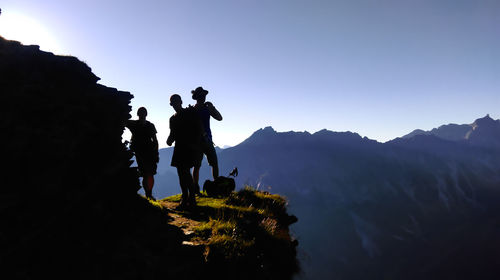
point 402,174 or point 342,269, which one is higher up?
point 402,174

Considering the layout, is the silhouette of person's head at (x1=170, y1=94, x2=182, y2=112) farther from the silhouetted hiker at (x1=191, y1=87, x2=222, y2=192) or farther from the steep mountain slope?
the steep mountain slope

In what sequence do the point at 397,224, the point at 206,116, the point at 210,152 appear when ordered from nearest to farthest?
the point at 206,116
the point at 210,152
the point at 397,224

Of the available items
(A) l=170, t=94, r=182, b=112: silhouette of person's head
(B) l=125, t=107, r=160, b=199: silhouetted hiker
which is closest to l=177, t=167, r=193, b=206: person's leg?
(A) l=170, t=94, r=182, b=112: silhouette of person's head

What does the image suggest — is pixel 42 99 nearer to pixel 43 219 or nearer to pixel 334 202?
pixel 43 219

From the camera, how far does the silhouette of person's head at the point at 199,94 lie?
929 centimetres

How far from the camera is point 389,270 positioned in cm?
10594

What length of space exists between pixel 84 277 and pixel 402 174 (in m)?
227

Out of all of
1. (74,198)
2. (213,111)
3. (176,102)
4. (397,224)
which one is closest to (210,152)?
(213,111)

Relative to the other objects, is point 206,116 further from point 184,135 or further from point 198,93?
point 184,135

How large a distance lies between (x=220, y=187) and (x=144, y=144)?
3.50 metres

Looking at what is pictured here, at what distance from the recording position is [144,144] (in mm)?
10203

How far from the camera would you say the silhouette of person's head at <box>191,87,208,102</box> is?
30.5ft

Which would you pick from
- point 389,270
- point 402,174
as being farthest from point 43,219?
point 402,174

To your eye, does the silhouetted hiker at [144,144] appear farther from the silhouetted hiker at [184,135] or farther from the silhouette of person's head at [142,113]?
the silhouetted hiker at [184,135]
